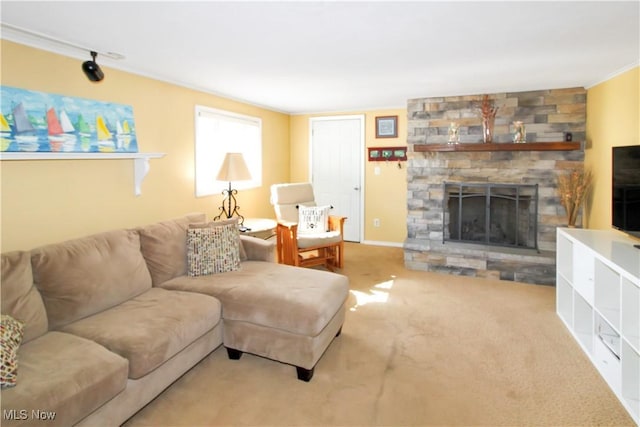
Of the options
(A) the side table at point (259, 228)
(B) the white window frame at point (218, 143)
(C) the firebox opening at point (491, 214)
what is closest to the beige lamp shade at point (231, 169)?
(B) the white window frame at point (218, 143)

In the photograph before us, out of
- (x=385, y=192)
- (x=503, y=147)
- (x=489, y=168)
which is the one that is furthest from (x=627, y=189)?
(x=385, y=192)

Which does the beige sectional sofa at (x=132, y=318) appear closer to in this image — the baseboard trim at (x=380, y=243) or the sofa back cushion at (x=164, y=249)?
the sofa back cushion at (x=164, y=249)

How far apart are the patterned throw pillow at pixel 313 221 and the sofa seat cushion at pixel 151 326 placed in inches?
87.5

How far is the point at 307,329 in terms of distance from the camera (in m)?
2.28

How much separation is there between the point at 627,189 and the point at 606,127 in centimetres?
128

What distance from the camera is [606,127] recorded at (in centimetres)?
363

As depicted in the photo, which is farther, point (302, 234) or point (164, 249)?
point (302, 234)

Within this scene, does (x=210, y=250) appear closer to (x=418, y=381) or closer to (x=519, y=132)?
(x=418, y=381)

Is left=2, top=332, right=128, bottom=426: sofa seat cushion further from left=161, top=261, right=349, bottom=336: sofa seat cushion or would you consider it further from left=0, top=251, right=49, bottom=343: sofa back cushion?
left=161, top=261, right=349, bottom=336: sofa seat cushion

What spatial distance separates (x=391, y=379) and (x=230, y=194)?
108 inches

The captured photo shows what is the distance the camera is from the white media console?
6.77ft

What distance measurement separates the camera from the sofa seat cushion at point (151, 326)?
193 centimetres

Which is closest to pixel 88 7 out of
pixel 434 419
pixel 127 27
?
pixel 127 27

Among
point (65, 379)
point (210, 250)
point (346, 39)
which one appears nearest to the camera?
point (65, 379)
